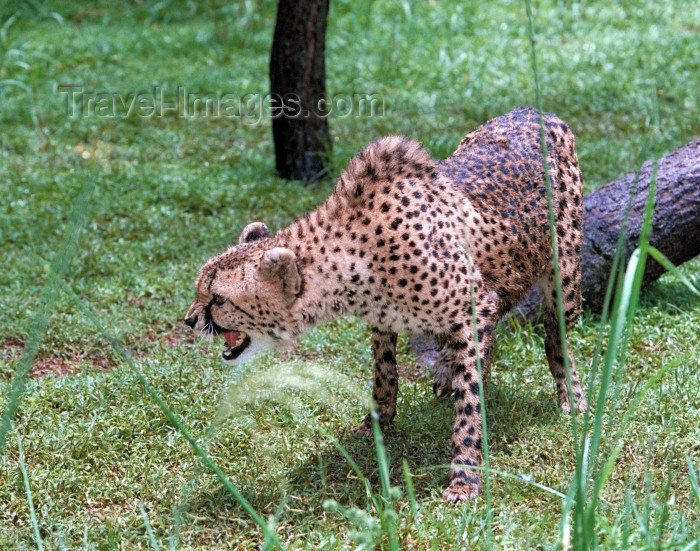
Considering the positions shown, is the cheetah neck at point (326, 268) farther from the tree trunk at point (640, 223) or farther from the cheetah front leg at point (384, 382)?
the tree trunk at point (640, 223)

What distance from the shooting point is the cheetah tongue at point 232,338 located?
391cm

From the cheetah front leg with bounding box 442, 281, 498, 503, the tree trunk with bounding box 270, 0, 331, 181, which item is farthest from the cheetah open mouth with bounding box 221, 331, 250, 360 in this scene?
the tree trunk with bounding box 270, 0, 331, 181

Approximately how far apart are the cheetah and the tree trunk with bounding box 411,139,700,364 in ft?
3.99

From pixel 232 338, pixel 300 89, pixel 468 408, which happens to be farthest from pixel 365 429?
pixel 300 89

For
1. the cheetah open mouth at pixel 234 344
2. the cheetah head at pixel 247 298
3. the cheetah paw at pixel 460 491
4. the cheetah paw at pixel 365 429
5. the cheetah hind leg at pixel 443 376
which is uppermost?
the cheetah head at pixel 247 298

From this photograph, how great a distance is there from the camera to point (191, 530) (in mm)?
3439

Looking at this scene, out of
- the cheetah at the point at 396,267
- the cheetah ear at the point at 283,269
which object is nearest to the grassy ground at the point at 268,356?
the cheetah at the point at 396,267

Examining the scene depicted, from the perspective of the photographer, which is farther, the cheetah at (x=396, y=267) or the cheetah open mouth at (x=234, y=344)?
the cheetah open mouth at (x=234, y=344)

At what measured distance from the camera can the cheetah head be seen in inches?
145

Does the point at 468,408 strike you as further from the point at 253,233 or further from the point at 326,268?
the point at 253,233

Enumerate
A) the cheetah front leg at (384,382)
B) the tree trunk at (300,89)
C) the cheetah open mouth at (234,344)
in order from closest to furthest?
1. the cheetah open mouth at (234,344)
2. the cheetah front leg at (384,382)
3. the tree trunk at (300,89)

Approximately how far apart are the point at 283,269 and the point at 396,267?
0.43 meters

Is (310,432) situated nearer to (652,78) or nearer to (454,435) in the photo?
(454,435)

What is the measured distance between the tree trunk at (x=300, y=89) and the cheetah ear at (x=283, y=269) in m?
Answer: 3.60
